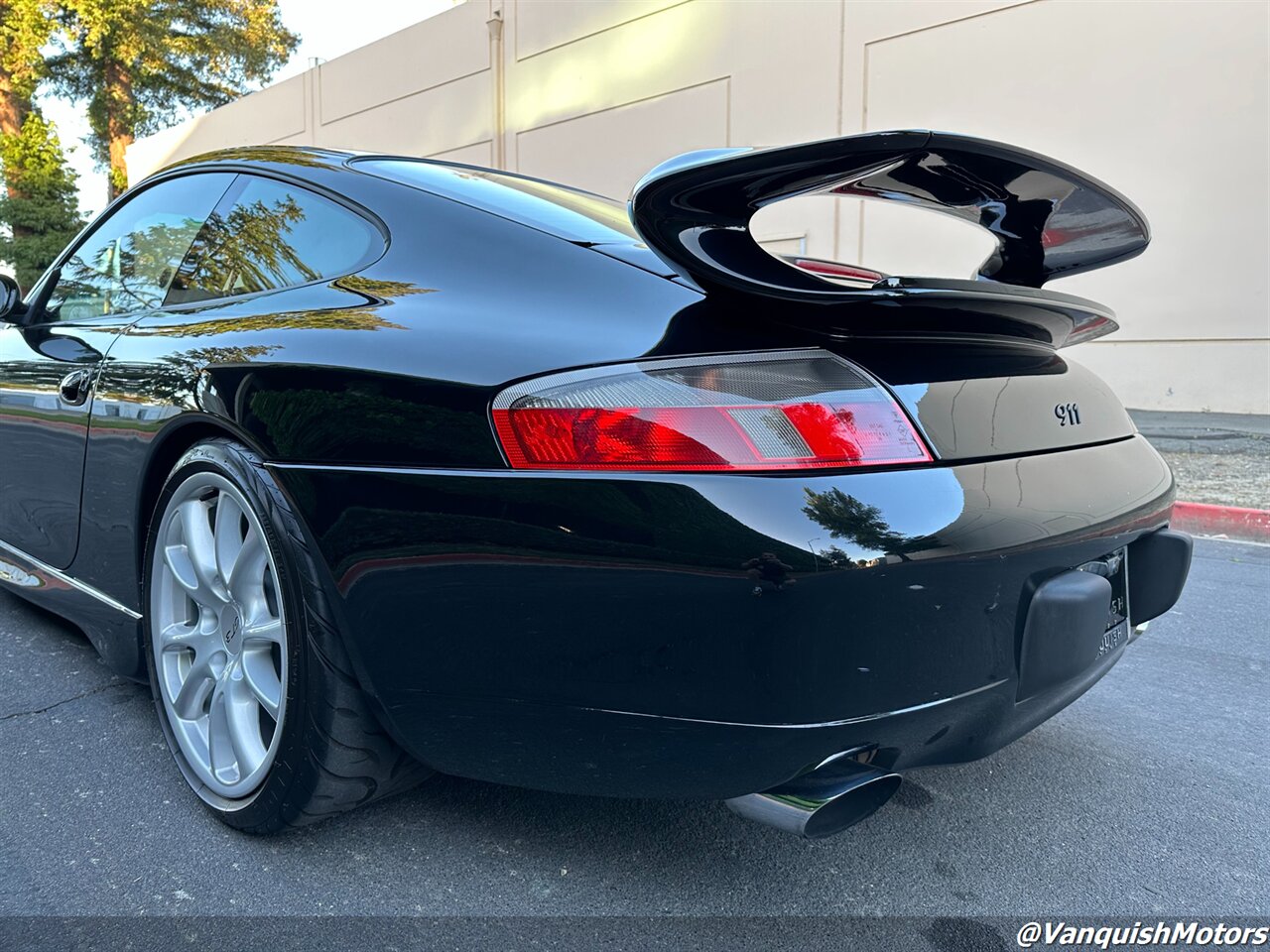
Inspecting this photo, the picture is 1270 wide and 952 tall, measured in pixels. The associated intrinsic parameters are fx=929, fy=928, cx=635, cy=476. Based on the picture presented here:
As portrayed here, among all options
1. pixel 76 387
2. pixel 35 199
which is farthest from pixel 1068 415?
pixel 35 199

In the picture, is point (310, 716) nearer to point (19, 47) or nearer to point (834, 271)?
point (834, 271)

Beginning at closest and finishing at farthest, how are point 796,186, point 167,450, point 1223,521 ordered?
point 796,186 < point 167,450 < point 1223,521

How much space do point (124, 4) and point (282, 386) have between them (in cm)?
2726

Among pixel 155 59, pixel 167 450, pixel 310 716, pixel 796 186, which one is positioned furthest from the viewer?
pixel 155 59

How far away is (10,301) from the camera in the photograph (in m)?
2.86

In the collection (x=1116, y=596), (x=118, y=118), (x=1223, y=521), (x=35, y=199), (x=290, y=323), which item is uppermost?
(x=118, y=118)

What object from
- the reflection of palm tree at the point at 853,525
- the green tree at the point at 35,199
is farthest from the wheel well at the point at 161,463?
the green tree at the point at 35,199

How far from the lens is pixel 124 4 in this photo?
23.2m

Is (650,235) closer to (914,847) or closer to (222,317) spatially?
(222,317)

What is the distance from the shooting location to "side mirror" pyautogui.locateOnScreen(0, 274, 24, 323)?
285 cm

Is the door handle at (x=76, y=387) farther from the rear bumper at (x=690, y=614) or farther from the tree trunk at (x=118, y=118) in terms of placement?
the tree trunk at (x=118, y=118)

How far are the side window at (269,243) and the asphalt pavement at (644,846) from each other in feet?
3.63

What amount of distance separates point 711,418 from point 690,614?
0.91ft

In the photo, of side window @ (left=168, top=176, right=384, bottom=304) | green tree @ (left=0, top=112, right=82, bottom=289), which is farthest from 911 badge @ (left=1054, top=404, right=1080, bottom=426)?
green tree @ (left=0, top=112, right=82, bottom=289)
